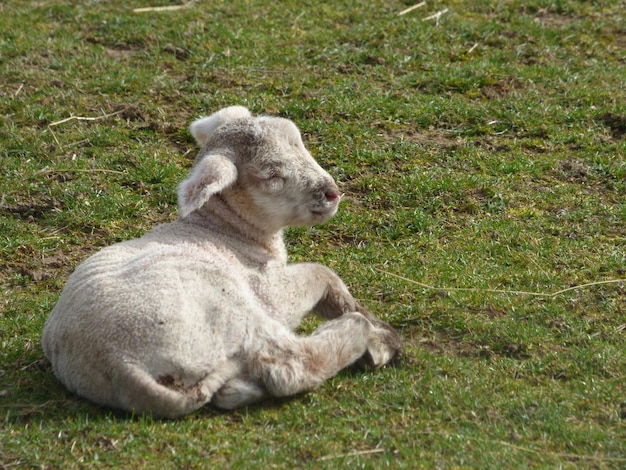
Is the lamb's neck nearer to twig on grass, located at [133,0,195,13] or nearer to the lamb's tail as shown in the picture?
the lamb's tail

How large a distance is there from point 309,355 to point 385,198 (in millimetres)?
3212

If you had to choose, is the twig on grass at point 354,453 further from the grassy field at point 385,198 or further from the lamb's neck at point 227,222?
the lamb's neck at point 227,222

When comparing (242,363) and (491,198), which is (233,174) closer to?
(242,363)

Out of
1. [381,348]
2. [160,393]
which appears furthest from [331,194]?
[160,393]

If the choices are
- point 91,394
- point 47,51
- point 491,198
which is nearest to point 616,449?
point 91,394

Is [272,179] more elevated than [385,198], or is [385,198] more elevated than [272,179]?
[272,179]

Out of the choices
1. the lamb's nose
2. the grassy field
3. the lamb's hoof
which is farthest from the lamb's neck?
the grassy field

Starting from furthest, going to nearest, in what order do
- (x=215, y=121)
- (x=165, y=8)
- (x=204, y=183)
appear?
(x=165, y=8) < (x=215, y=121) < (x=204, y=183)

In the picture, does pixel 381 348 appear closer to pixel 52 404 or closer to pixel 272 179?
pixel 272 179

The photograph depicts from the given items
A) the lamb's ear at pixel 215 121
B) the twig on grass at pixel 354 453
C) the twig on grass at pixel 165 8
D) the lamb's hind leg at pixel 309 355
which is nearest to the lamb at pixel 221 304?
the lamb's hind leg at pixel 309 355

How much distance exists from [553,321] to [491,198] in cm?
219

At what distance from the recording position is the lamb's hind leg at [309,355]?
5.96 meters

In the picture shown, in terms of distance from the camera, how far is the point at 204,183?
6.44m

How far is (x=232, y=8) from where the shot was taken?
1270 centimetres
